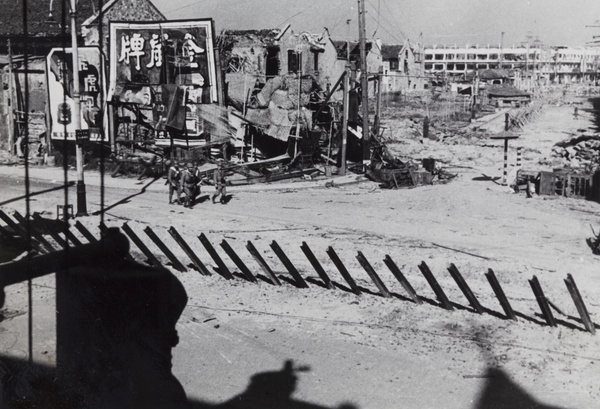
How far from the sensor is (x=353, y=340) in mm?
9836

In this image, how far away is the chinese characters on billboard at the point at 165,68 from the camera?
88.4 feet

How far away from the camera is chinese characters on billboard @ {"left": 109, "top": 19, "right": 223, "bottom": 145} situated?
26.9 metres

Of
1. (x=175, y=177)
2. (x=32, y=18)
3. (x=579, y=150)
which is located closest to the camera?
(x=175, y=177)

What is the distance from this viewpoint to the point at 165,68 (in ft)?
89.9

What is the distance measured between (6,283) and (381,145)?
2669cm

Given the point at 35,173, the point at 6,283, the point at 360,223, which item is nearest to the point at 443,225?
the point at 360,223

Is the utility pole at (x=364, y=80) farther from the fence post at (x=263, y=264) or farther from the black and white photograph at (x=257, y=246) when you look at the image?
the fence post at (x=263, y=264)

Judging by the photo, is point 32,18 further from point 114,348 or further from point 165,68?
point 114,348

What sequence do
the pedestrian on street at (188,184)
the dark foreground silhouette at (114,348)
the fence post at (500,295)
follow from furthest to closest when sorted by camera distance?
the pedestrian on street at (188,184), the fence post at (500,295), the dark foreground silhouette at (114,348)

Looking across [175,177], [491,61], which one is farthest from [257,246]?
[491,61]

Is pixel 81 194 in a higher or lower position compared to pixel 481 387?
higher

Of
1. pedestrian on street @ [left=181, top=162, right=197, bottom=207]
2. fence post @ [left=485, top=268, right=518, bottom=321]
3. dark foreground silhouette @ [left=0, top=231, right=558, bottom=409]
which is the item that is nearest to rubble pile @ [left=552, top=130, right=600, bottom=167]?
pedestrian on street @ [left=181, top=162, right=197, bottom=207]

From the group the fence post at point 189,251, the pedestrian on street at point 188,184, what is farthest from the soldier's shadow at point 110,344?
the pedestrian on street at point 188,184

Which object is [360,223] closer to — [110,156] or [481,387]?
[481,387]
